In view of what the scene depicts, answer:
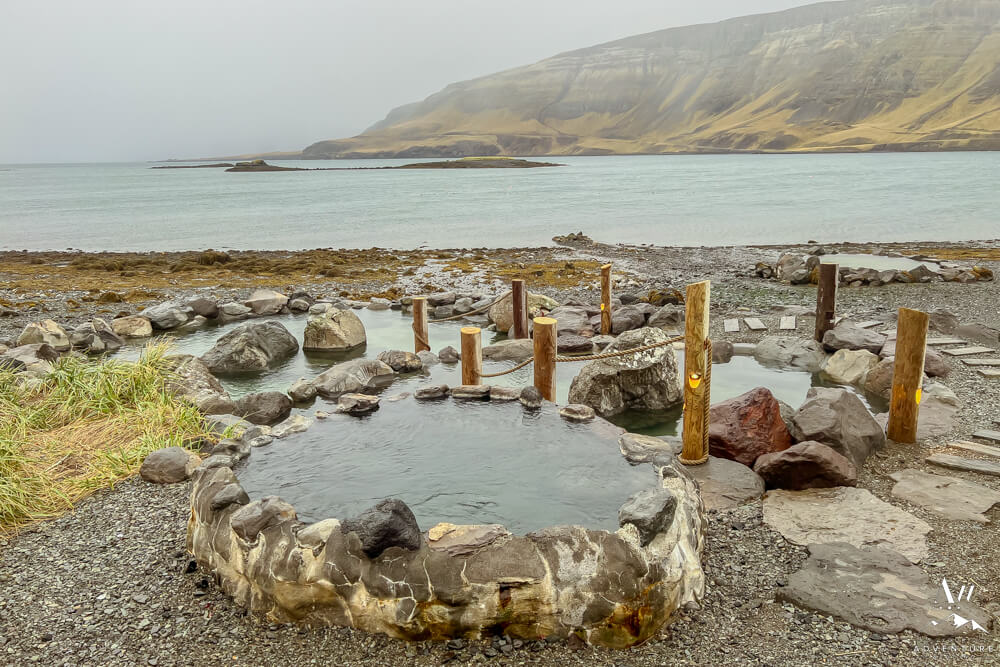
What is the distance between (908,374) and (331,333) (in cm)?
1208

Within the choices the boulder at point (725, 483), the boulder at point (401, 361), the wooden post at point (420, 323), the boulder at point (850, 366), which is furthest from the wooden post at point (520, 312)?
the boulder at point (725, 483)

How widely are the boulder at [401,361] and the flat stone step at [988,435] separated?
31.3ft

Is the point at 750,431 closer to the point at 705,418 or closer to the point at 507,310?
the point at 705,418

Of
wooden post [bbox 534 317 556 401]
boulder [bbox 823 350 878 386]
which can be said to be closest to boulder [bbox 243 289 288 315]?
wooden post [bbox 534 317 556 401]

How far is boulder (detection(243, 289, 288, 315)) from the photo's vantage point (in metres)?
20.0

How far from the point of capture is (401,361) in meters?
13.6

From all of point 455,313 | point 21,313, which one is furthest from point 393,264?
point 21,313

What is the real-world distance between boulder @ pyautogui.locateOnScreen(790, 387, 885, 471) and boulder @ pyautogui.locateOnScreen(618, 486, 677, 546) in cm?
339

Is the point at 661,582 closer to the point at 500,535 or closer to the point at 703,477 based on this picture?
the point at 500,535

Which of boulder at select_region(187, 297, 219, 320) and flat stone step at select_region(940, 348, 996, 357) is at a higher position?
flat stone step at select_region(940, 348, 996, 357)

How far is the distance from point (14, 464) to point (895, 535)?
9392mm

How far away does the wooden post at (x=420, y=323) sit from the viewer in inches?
562

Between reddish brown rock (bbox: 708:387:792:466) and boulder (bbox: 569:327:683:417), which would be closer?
reddish brown rock (bbox: 708:387:792:466)

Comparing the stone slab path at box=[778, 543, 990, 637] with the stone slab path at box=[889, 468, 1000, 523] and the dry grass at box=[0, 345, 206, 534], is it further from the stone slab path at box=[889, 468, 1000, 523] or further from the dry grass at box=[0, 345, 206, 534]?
the dry grass at box=[0, 345, 206, 534]
